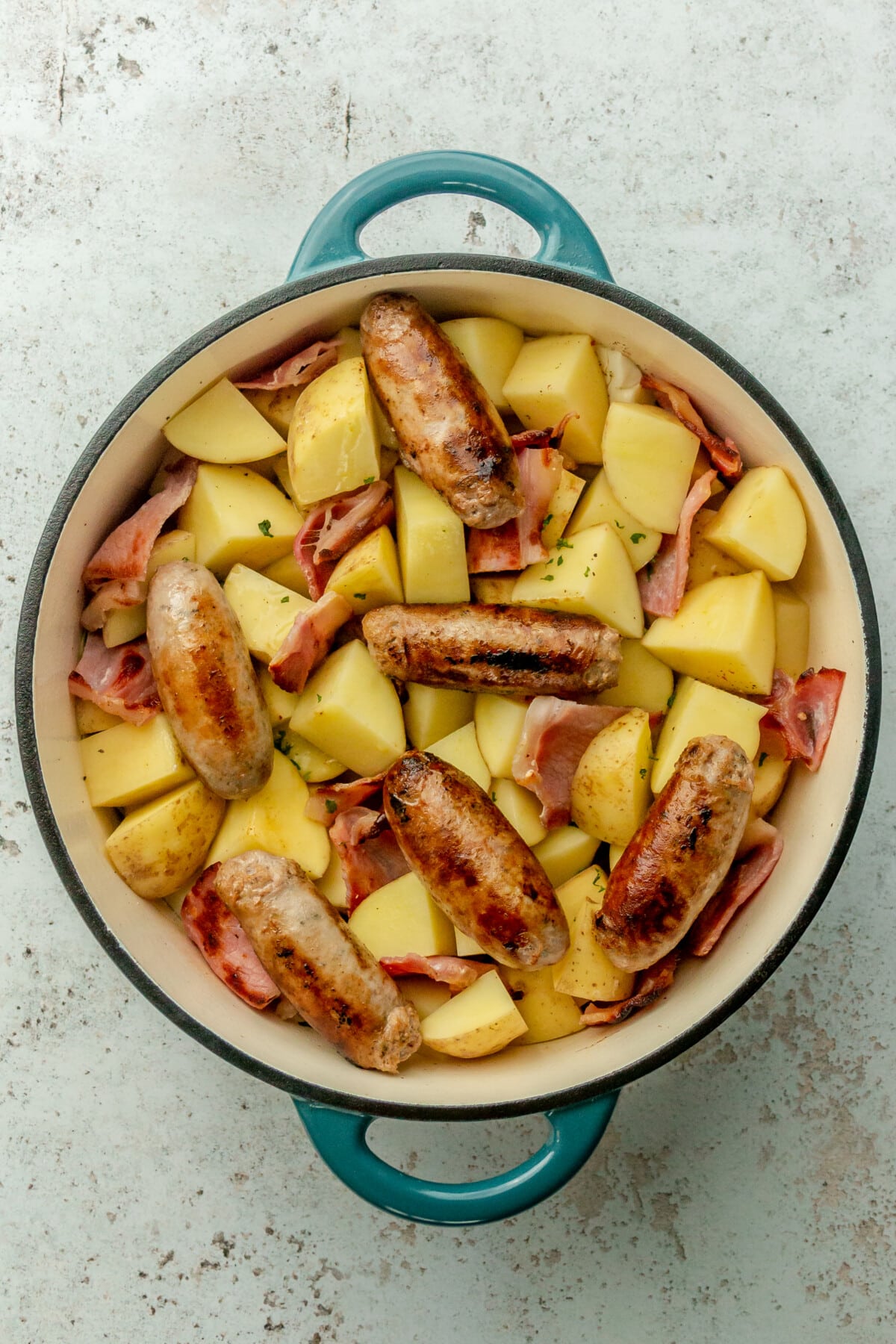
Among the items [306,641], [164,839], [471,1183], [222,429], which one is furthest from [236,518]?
[471,1183]

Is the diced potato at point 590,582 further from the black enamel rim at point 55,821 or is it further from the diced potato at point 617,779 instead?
the black enamel rim at point 55,821

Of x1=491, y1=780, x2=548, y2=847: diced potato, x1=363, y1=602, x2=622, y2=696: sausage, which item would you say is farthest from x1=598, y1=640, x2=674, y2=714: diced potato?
x1=491, y1=780, x2=548, y2=847: diced potato

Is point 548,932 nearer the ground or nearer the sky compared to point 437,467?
nearer the ground

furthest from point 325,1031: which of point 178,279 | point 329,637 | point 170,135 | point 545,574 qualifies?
point 170,135

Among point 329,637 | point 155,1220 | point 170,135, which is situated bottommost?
point 155,1220

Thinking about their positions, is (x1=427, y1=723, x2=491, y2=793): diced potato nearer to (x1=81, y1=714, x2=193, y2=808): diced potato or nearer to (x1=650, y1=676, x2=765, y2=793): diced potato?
(x1=650, y1=676, x2=765, y2=793): diced potato

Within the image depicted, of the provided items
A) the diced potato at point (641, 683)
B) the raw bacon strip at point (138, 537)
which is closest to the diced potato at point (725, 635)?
the diced potato at point (641, 683)

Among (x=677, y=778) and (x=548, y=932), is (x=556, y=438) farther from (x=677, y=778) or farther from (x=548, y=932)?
(x=548, y=932)
